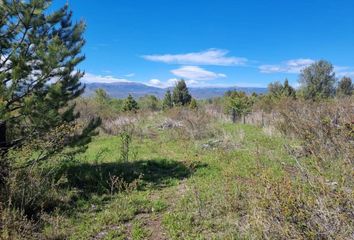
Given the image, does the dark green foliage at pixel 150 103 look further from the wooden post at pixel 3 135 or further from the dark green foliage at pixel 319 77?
the wooden post at pixel 3 135

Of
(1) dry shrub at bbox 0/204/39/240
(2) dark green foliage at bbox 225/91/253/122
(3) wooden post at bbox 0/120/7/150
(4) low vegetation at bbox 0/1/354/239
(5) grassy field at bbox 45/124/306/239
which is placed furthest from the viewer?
(2) dark green foliage at bbox 225/91/253/122

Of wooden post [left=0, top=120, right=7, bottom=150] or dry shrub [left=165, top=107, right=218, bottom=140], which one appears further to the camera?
dry shrub [left=165, top=107, right=218, bottom=140]

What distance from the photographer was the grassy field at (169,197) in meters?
4.67

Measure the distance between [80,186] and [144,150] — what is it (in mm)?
4895

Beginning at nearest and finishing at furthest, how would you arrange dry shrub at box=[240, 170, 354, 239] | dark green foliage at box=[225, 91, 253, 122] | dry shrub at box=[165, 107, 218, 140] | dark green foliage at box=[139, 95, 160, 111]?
dry shrub at box=[240, 170, 354, 239], dry shrub at box=[165, 107, 218, 140], dark green foliage at box=[225, 91, 253, 122], dark green foliage at box=[139, 95, 160, 111]

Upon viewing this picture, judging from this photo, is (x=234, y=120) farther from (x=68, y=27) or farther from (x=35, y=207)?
(x=35, y=207)

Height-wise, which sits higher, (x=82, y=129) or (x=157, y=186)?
(x=82, y=129)

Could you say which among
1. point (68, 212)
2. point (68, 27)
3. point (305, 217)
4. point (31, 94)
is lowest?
point (68, 212)

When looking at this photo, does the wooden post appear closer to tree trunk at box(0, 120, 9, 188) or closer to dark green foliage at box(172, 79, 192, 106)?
tree trunk at box(0, 120, 9, 188)

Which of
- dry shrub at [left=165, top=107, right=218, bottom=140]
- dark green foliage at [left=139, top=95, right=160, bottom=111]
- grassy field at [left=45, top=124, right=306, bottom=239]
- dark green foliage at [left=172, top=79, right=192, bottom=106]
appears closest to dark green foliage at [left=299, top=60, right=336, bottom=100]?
dark green foliage at [left=172, top=79, right=192, bottom=106]

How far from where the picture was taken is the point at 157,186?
7.11 metres

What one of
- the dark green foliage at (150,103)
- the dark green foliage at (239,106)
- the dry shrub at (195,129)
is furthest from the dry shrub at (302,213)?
the dark green foliage at (150,103)

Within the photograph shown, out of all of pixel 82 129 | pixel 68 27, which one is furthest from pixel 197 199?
pixel 68 27

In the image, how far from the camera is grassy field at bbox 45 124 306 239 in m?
4.67
